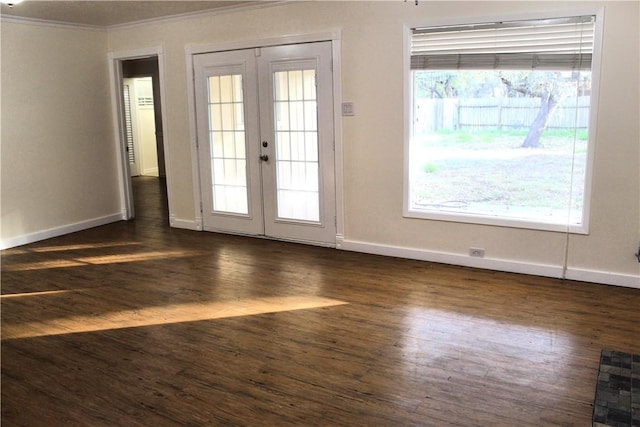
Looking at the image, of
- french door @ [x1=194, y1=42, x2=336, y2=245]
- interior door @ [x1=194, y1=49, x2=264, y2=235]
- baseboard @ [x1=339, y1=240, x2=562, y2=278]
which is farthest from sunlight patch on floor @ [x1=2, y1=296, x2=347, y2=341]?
interior door @ [x1=194, y1=49, x2=264, y2=235]

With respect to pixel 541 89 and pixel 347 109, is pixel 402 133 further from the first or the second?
pixel 541 89

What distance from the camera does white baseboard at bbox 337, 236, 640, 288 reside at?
4250 mm

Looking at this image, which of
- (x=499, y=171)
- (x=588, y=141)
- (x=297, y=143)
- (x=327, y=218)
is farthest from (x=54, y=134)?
(x=588, y=141)

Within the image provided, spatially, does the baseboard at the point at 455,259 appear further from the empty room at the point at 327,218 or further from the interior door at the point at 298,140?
the interior door at the point at 298,140

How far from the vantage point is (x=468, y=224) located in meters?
4.77

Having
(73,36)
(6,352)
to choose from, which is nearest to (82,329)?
(6,352)

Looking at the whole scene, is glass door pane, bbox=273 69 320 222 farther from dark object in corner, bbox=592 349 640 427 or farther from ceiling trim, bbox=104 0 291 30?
dark object in corner, bbox=592 349 640 427

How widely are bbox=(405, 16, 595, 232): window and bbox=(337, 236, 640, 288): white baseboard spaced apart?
35 cm

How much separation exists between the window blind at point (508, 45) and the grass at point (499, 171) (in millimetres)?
564

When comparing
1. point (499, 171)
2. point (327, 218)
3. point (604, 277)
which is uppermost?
point (499, 171)

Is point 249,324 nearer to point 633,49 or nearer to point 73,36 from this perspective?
point 633,49

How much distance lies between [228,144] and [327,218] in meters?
1.48

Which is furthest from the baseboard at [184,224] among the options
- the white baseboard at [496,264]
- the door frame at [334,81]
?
the white baseboard at [496,264]

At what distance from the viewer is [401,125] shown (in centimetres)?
490
